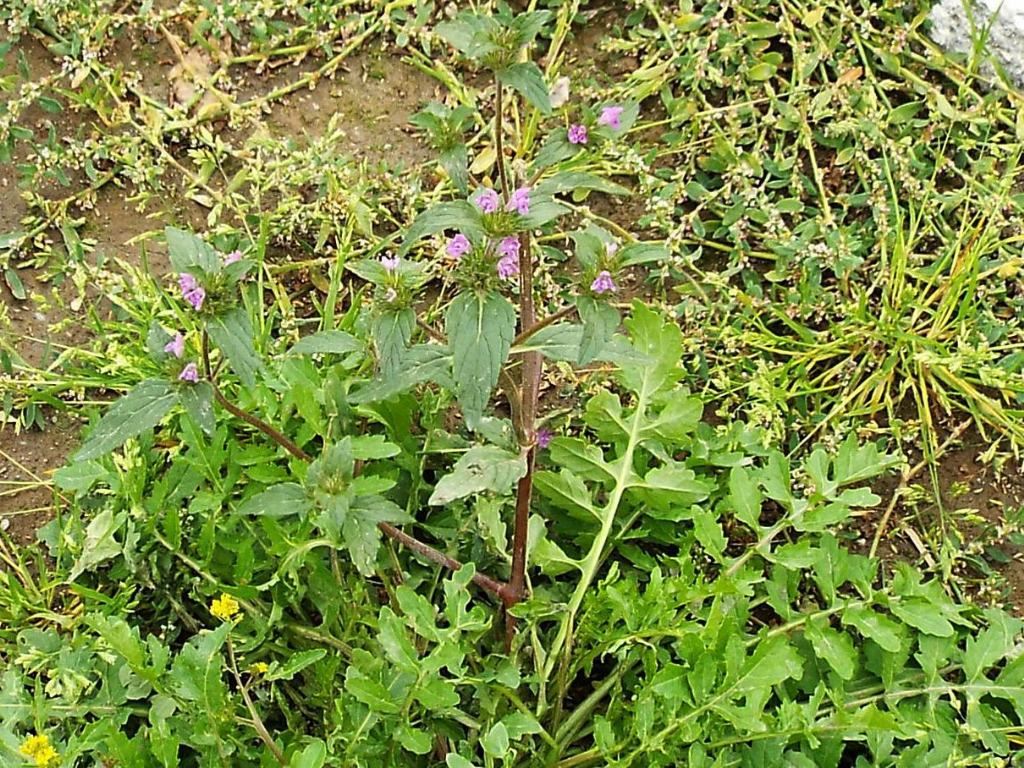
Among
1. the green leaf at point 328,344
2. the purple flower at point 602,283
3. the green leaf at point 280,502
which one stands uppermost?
the purple flower at point 602,283

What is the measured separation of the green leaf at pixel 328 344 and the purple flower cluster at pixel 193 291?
0.72ft

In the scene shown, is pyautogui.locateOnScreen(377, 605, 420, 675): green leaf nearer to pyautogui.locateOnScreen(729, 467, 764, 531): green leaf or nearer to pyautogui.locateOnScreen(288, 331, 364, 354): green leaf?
pyautogui.locateOnScreen(288, 331, 364, 354): green leaf

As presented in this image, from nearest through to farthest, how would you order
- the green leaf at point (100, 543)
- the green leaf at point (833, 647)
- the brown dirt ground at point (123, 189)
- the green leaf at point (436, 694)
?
the green leaf at point (436, 694)
the green leaf at point (833, 647)
the green leaf at point (100, 543)
the brown dirt ground at point (123, 189)

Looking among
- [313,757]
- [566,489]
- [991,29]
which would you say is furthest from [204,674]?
[991,29]

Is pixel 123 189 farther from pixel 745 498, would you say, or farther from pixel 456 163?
pixel 745 498

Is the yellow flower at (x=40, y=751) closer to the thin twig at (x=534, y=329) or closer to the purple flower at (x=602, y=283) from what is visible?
the thin twig at (x=534, y=329)

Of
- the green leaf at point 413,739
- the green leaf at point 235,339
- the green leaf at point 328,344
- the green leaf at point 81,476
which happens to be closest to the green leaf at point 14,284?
the green leaf at point 81,476

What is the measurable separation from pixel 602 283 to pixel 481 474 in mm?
374

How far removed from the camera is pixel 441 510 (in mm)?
2217

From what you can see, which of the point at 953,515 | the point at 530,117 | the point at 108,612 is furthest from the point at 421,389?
the point at 953,515

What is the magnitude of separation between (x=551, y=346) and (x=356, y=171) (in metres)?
1.36

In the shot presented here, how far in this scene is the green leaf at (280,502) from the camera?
172 cm

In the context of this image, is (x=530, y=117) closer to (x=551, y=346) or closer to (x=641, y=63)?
(x=641, y=63)

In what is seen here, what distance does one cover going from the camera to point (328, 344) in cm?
174
